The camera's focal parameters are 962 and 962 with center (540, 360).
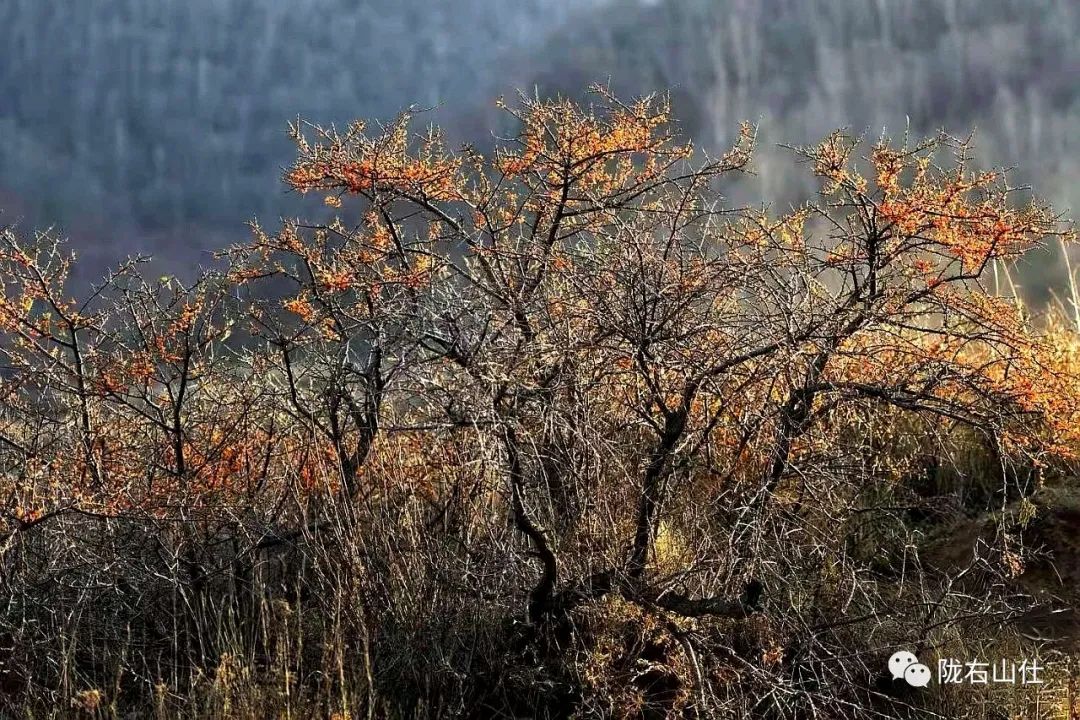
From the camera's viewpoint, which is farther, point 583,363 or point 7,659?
point 7,659

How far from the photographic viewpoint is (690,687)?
13.8 feet

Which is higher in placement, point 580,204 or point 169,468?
point 580,204

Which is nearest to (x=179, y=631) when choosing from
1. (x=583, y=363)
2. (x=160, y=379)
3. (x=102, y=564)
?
(x=102, y=564)

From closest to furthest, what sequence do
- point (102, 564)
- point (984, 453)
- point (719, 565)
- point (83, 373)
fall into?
point (719, 565), point (102, 564), point (83, 373), point (984, 453)

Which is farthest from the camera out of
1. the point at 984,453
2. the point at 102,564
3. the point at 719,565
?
the point at 984,453

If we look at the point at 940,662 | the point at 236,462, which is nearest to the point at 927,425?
the point at 940,662

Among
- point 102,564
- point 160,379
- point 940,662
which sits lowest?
point 940,662

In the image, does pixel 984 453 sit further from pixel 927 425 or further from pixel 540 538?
pixel 540 538

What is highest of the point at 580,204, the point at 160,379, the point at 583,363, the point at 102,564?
the point at 580,204

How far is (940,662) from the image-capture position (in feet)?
15.5

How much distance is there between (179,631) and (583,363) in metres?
2.60

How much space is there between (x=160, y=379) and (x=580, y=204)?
261cm

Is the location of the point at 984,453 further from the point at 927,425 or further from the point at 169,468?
the point at 169,468

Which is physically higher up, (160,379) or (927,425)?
(160,379)
